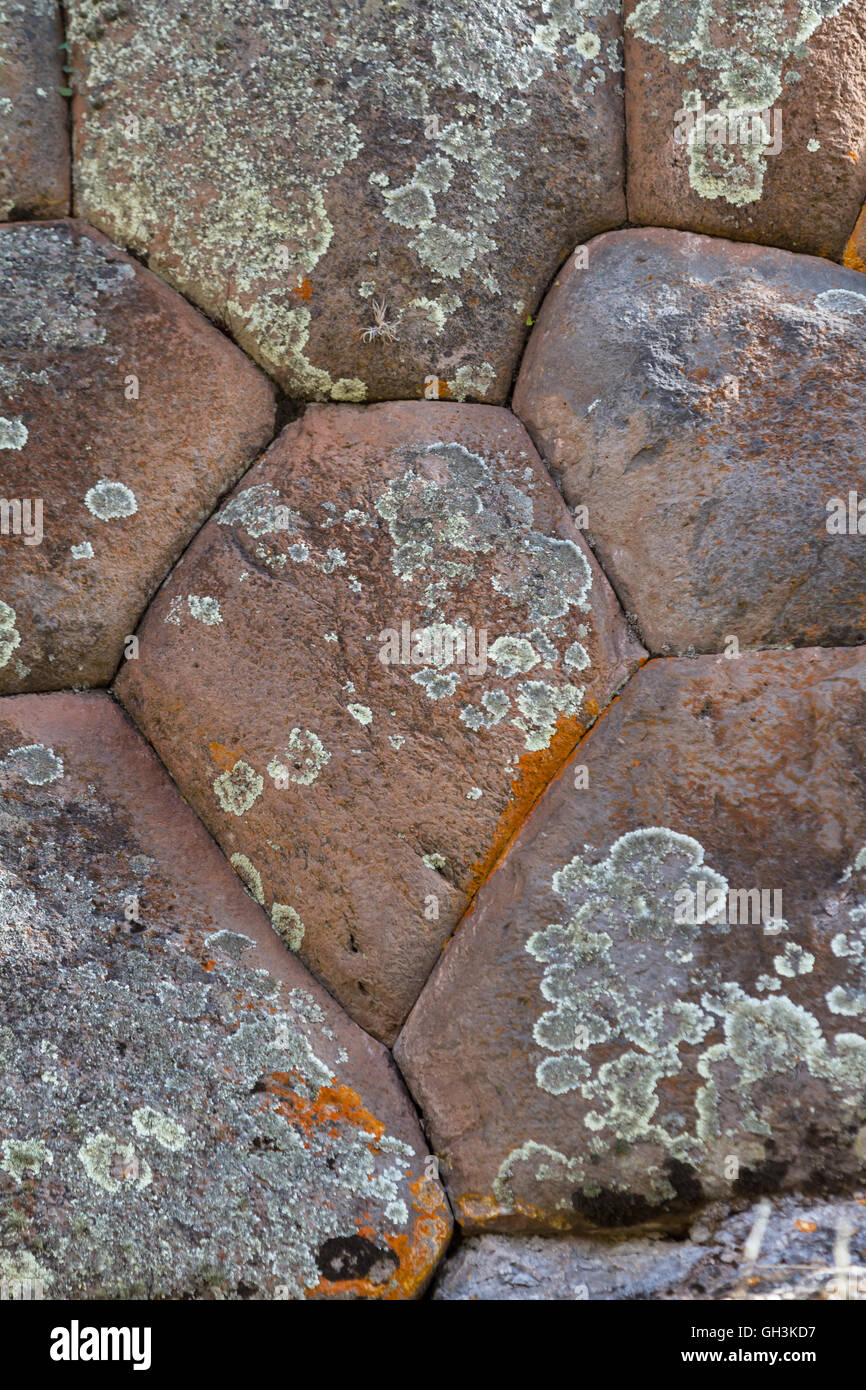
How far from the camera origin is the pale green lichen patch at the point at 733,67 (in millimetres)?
2219

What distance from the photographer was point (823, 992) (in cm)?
178

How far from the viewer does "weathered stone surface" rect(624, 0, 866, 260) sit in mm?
2217

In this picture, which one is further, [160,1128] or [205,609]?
[205,609]

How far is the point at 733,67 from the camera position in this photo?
2229mm

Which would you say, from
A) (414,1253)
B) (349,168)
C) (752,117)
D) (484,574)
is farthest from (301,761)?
(752,117)

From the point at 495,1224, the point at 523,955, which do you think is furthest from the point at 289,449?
the point at 495,1224

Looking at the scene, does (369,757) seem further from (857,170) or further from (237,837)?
(857,170)

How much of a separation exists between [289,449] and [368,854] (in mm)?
932

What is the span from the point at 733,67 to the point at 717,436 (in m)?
0.88

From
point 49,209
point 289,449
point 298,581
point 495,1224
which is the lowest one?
point 495,1224

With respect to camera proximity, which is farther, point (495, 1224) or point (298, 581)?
point (298, 581)
